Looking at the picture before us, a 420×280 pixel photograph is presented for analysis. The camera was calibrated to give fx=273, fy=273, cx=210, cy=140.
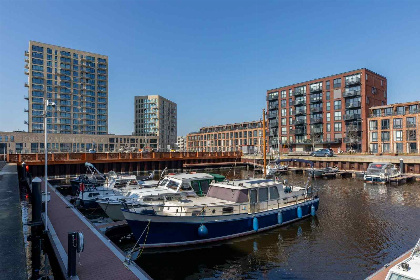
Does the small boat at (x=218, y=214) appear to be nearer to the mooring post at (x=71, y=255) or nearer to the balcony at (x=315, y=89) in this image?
the mooring post at (x=71, y=255)

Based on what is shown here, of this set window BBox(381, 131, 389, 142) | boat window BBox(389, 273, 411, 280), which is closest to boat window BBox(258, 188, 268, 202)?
boat window BBox(389, 273, 411, 280)

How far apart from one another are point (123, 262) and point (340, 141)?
8236 centimetres

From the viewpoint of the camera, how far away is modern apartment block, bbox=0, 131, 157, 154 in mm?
96688

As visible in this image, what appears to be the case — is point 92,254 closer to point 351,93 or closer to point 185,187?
point 185,187

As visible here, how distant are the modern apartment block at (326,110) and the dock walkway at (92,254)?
7697cm

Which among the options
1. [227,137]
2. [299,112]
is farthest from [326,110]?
[227,137]

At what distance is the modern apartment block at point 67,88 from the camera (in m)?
118

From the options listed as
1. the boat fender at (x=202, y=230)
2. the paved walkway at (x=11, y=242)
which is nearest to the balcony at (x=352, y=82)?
the boat fender at (x=202, y=230)

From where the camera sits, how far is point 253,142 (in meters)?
113

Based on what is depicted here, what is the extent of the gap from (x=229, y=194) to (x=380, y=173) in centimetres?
→ 3596

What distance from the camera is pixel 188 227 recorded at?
15.5m

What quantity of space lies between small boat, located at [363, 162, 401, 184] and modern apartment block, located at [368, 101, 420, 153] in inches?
1149

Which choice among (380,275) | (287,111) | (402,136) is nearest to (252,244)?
(380,275)

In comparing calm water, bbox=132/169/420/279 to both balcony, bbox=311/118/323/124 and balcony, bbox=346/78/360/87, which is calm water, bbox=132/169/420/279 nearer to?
balcony, bbox=346/78/360/87
